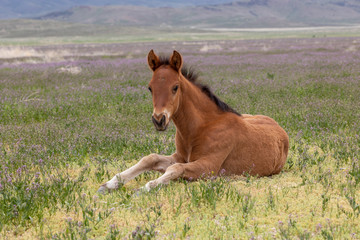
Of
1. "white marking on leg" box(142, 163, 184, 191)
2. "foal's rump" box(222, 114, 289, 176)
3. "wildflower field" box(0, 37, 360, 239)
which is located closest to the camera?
"wildflower field" box(0, 37, 360, 239)

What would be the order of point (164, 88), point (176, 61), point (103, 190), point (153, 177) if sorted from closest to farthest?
point (164, 88) → point (103, 190) → point (176, 61) → point (153, 177)

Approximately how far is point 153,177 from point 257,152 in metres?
1.80

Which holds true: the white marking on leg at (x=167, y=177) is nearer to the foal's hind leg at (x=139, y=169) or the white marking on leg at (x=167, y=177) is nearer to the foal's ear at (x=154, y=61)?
the foal's hind leg at (x=139, y=169)

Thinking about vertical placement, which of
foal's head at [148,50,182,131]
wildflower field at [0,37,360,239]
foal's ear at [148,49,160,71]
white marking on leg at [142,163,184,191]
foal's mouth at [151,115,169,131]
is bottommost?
wildflower field at [0,37,360,239]

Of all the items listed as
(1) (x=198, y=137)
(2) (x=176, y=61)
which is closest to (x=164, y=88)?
(2) (x=176, y=61)

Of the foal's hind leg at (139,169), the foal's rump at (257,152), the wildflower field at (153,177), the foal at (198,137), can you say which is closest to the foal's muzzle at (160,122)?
the foal at (198,137)

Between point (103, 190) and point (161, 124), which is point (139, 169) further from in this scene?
point (161, 124)

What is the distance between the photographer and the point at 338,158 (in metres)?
7.38

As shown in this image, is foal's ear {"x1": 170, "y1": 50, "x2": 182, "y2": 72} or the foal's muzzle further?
foal's ear {"x1": 170, "y1": 50, "x2": 182, "y2": 72}

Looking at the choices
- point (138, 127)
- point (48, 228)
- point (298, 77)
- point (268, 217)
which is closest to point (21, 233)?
point (48, 228)

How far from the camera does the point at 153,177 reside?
663cm

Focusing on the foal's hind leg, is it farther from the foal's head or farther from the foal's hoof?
the foal's head

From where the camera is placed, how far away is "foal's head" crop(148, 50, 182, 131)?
17.6ft

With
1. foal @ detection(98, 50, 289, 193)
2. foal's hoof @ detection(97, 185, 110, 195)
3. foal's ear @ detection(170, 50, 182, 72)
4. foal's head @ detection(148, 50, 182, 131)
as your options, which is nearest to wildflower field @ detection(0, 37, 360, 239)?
foal's hoof @ detection(97, 185, 110, 195)
